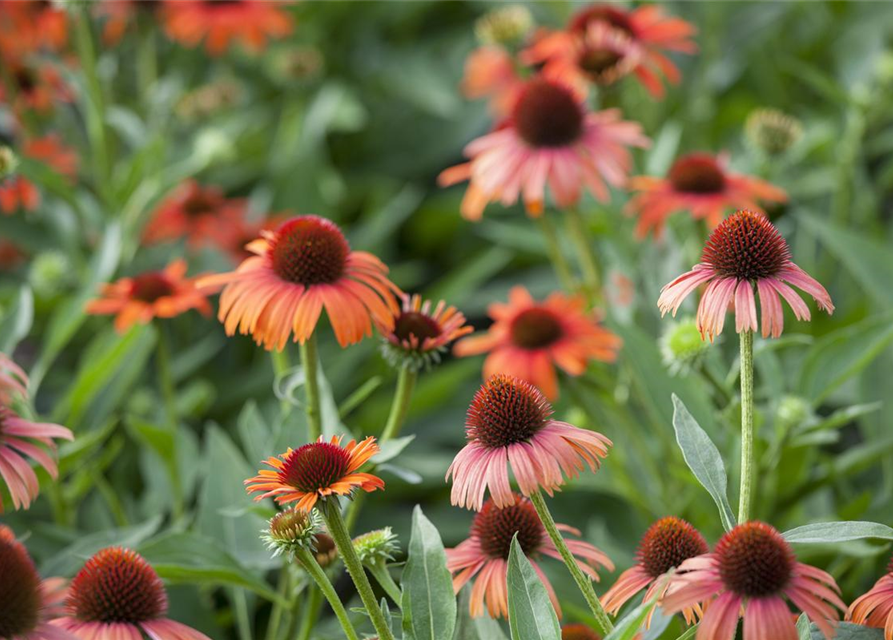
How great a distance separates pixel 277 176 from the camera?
2.09 m

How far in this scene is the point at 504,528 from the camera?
862 millimetres

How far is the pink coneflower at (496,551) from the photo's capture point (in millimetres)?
847

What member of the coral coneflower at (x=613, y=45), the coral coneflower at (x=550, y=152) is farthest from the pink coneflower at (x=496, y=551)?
the coral coneflower at (x=613, y=45)

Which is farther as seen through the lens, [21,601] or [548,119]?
[548,119]

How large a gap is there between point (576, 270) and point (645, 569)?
1233 mm

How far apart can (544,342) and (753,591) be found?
72cm

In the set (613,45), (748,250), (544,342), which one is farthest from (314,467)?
(613,45)

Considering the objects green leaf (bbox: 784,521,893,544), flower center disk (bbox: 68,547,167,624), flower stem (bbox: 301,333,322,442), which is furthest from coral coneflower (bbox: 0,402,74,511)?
green leaf (bbox: 784,521,893,544)

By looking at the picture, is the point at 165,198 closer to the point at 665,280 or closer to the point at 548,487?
the point at 665,280

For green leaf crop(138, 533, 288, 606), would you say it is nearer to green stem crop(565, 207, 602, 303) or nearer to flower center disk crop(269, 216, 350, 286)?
flower center disk crop(269, 216, 350, 286)

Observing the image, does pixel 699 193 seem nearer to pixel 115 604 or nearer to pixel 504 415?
pixel 504 415

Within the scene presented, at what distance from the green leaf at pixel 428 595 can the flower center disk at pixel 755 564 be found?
0.23 metres

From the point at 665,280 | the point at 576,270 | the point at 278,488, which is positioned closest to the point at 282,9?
the point at 576,270

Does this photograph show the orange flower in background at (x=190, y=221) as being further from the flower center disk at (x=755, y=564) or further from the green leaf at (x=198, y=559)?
the flower center disk at (x=755, y=564)
